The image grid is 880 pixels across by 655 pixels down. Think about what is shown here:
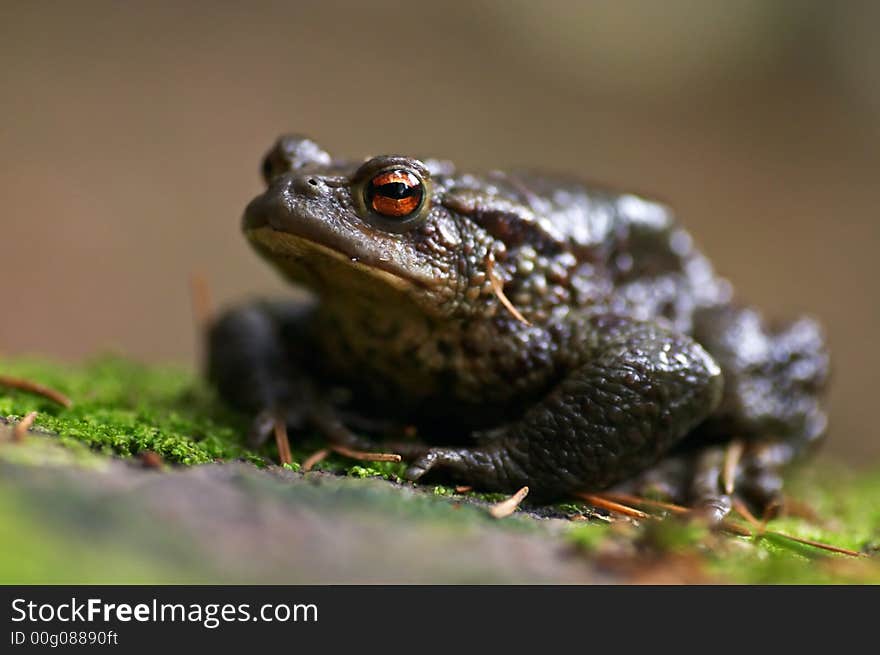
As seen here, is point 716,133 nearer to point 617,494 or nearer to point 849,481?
point 849,481

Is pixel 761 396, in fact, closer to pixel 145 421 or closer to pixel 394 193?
pixel 394 193

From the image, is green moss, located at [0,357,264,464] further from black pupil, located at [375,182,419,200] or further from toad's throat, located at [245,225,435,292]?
black pupil, located at [375,182,419,200]

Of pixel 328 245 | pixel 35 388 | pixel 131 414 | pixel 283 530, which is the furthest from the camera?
pixel 35 388

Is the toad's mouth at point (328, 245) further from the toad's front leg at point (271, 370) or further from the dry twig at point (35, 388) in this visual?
the dry twig at point (35, 388)

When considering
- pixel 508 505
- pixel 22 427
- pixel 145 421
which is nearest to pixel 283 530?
pixel 508 505

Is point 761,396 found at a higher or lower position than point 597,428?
higher

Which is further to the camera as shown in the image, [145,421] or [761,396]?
[761,396]
